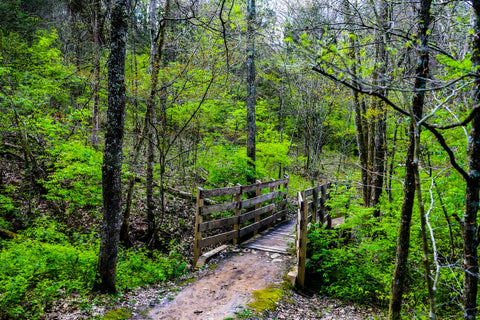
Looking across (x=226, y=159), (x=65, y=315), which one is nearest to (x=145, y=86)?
(x=226, y=159)

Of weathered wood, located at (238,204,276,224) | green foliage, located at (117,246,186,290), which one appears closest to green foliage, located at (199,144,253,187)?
weathered wood, located at (238,204,276,224)

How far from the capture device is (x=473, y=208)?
8.74 ft

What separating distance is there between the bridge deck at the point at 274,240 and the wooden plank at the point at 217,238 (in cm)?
45

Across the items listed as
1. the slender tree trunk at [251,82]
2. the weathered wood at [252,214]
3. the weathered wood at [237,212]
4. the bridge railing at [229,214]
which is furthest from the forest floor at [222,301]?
the slender tree trunk at [251,82]

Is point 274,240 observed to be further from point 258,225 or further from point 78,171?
point 78,171

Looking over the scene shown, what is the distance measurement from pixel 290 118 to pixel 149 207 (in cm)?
1555

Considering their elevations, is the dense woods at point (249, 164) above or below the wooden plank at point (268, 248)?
above

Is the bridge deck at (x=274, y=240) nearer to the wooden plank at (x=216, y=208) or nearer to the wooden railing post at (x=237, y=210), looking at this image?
the wooden railing post at (x=237, y=210)

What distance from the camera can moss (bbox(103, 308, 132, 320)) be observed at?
3.90 metres

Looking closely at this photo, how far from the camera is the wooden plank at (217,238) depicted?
21.7 feet

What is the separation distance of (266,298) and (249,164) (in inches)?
221

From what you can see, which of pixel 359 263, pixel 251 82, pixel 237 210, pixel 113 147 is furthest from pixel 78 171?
pixel 359 263

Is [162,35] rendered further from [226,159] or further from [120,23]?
[226,159]

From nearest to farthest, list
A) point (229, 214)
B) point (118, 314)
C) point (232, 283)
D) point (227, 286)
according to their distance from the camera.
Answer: point (118, 314), point (227, 286), point (232, 283), point (229, 214)
